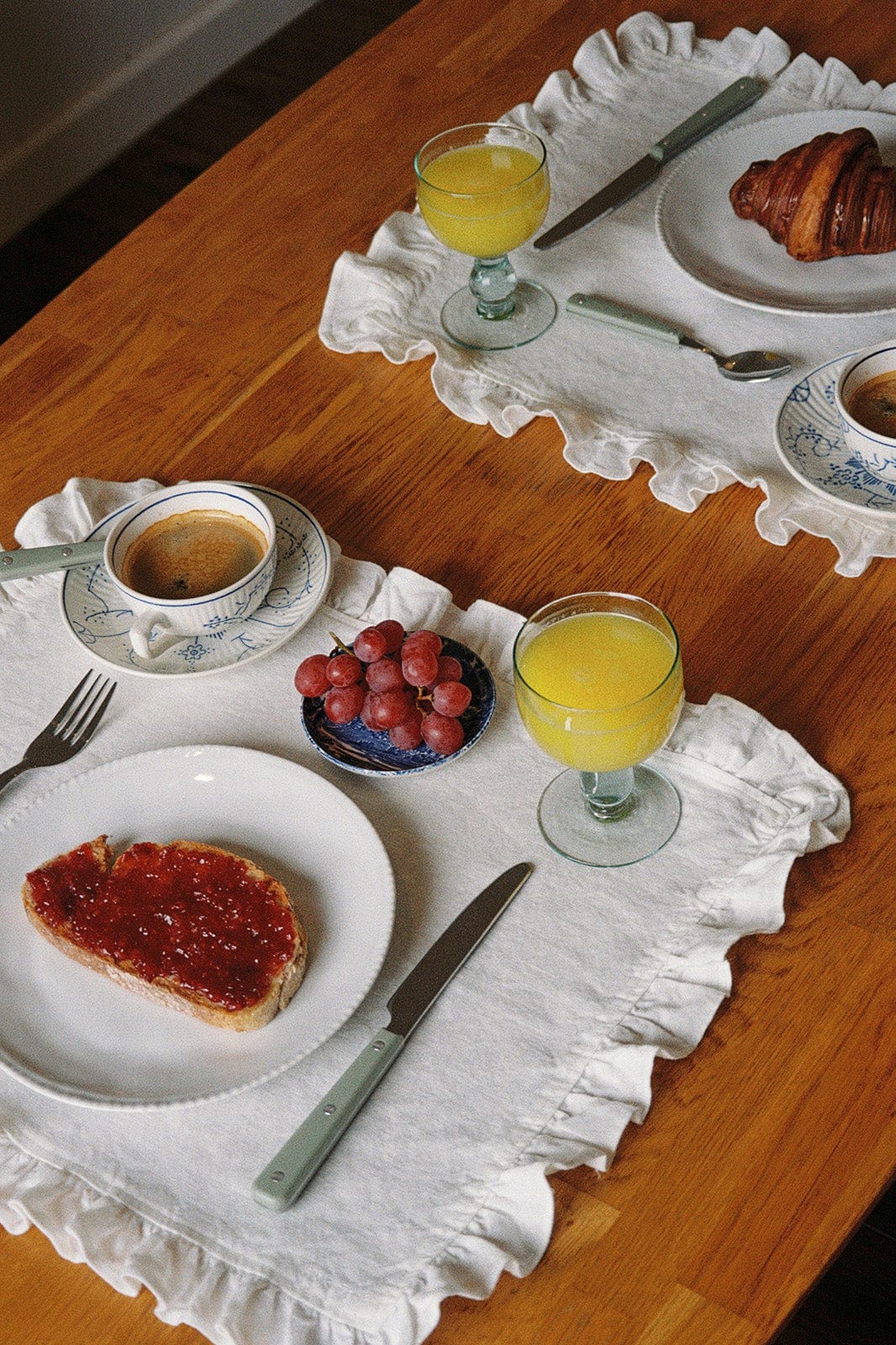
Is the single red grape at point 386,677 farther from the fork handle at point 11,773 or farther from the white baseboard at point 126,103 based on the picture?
the white baseboard at point 126,103

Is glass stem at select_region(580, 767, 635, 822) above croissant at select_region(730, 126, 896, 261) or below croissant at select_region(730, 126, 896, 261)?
below

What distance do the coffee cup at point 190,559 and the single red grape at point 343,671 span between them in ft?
0.36

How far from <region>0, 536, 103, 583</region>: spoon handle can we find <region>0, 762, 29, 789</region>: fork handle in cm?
18

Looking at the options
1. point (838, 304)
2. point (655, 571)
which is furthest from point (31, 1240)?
point (838, 304)

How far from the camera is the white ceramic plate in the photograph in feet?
2.64

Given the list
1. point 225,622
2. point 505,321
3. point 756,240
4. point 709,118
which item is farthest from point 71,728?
point 709,118

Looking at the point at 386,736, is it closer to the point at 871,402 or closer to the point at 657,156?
the point at 871,402

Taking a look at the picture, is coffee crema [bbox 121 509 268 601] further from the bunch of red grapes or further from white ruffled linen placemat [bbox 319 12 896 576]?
white ruffled linen placemat [bbox 319 12 896 576]

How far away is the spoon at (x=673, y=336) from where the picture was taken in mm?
1177

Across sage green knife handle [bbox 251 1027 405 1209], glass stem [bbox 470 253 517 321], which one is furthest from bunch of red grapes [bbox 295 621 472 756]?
glass stem [bbox 470 253 517 321]

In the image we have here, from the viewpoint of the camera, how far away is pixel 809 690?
97cm

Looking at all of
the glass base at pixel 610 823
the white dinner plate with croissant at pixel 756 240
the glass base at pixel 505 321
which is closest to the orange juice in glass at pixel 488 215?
the glass base at pixel 505 321

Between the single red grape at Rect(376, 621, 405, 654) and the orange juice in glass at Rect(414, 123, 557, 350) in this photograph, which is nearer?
the single red grape at Rect(376, 621, 405, 654)

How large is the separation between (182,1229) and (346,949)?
18 centimetres
